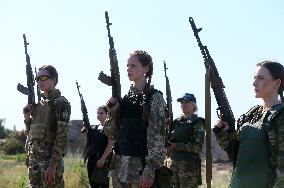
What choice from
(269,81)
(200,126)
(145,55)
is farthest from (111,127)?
(200,126)

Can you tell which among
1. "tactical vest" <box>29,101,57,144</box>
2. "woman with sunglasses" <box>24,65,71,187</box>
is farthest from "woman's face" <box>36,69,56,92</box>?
"tactical vest" <box>29,101,57,144</box>

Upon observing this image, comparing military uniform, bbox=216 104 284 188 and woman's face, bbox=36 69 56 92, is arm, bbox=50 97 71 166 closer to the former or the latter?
woman's face, bbox=36 69 56 92

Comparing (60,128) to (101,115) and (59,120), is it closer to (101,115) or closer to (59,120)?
(59,120)

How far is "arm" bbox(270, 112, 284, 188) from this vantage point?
4.04 metres

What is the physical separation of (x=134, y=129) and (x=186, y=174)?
310 centimetres

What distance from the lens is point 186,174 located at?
801cm

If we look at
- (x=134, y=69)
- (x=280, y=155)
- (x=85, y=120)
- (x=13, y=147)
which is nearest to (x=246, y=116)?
(x=280, y=155)

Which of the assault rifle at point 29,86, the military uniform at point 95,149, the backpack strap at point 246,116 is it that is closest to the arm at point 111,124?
the backpack strap at point 246,116

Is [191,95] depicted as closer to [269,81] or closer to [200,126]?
[200,126]

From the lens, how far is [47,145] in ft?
20.9

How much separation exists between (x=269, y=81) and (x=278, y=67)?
0.52 ft

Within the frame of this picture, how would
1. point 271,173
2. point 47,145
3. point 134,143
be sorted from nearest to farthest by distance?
1. point 271,173
2. point 134,143
3. point 47,145

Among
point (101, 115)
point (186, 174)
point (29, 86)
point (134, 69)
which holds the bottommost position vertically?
point (186, 174)

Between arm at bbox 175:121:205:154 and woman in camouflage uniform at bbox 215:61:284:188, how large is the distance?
341cm
